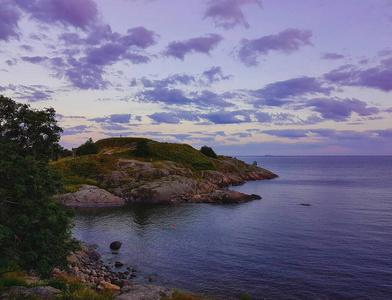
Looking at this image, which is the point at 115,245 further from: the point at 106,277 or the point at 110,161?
the point at 110,161

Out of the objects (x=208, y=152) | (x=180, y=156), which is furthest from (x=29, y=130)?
(x=208, y=152)

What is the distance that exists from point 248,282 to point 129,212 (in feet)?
136

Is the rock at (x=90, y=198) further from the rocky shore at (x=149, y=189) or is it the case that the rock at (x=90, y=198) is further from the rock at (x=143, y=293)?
the rock at (x=143, y=293)

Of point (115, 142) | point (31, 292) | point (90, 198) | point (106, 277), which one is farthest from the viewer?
point (115, 142)

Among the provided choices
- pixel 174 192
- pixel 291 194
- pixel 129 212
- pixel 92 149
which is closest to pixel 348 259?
pixel 129 212

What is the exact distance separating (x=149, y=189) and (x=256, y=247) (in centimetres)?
4555

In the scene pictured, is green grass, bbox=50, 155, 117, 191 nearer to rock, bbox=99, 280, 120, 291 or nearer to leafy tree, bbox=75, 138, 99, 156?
leafy tree, bbox=75, 138, 99, 156

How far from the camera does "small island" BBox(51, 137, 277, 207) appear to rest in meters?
78.6

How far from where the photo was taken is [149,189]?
81.8 meters

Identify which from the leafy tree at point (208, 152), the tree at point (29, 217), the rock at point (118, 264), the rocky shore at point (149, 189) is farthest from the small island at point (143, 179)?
the tree at point (29, 217)

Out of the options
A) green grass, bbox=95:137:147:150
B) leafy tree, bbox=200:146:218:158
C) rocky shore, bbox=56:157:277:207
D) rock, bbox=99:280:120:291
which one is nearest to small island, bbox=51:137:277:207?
rocky shore, bbox=56:157:277:207

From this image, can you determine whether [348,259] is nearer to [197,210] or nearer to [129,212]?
[197,210]

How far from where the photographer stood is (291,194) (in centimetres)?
9481

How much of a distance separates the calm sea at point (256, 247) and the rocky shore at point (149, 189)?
6902mm
